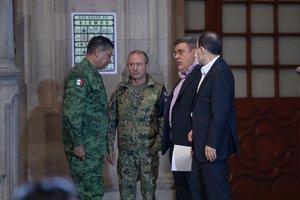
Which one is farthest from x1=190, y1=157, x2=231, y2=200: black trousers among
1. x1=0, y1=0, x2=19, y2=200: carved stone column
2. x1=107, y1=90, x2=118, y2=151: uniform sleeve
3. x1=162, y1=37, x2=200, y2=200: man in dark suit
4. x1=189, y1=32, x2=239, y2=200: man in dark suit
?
x1=0, y1=0, x2=19, y2=200: carved stone column

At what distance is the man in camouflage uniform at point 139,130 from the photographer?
237 inches

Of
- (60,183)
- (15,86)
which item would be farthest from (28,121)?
(60,183)

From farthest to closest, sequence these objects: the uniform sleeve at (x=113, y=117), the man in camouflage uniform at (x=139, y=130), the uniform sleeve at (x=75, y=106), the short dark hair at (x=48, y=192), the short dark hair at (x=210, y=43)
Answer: the uniform sleeve at (x=113, y=117) → the man in camouflage uniform at (x=139, y=130) → the uniform sleeve at (x=75, y=106) → the short dark hair at (x=210, y=43) → the short dark hair at (x=48, y=192)

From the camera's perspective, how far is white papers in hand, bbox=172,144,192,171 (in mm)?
5470

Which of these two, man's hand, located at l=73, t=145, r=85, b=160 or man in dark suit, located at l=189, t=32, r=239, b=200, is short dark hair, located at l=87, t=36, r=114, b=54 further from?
man in dark suit, located at l=189, t=32, r=239, b=200

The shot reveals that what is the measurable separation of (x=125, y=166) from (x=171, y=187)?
1355 millimetres

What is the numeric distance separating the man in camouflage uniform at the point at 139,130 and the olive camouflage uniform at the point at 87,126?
0.24 metres

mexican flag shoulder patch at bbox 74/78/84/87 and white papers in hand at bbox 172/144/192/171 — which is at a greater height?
mexican flag shoulder patch at bbox 74/78/84/87

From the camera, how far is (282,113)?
308 inches

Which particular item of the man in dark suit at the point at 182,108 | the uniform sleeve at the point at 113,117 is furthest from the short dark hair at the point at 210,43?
Result: the uniform sleeve at the point at 113,117

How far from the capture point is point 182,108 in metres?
5.50

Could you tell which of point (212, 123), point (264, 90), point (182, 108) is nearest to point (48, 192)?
point (212, 123)

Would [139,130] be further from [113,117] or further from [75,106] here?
[75,106]

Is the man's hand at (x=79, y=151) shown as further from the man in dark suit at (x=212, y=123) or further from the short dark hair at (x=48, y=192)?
the short dark hair at (x=48, y=192)
